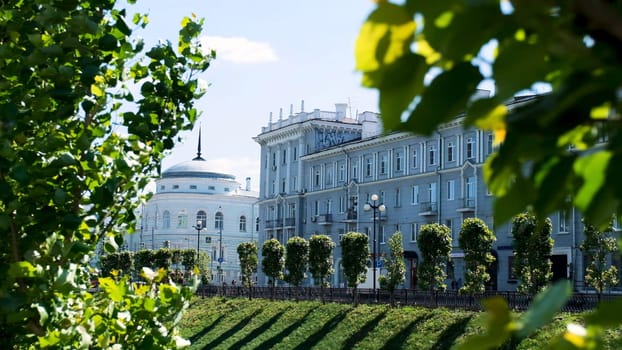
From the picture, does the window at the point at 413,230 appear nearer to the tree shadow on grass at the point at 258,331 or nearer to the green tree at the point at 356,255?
the green tree at the point at 356,255

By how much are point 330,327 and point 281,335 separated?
2.01 metres

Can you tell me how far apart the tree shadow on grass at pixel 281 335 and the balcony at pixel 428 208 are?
580 inches

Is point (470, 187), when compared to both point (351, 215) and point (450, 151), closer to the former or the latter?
point (450, 151)

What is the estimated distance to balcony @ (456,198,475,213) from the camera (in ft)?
131

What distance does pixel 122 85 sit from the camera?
4527mm

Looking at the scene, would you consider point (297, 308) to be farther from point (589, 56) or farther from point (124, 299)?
point (589, 56)

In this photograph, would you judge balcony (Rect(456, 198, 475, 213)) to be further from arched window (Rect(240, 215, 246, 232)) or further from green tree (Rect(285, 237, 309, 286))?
arched window (Rect(240, 215, 246, 232))

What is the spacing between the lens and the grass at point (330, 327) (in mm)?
23047

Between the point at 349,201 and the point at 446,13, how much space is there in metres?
48.8

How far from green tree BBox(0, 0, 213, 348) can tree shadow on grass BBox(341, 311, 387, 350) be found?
68.4 ft

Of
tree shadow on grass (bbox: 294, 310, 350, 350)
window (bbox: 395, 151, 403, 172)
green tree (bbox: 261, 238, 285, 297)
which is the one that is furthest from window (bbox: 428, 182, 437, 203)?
tree shadow on grass (bbox: 294, 310, 350, 350)

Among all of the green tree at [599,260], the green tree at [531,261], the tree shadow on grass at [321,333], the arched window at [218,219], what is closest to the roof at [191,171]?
the arched window at [218,219]

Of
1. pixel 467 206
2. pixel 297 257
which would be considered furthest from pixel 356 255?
pixel 467 206

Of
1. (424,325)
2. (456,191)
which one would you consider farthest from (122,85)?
(456,191)
